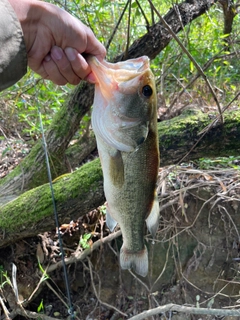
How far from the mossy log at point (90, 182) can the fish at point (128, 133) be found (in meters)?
0.96

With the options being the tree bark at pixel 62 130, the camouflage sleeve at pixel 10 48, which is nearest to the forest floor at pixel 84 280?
the tree bark at pixel 62 130

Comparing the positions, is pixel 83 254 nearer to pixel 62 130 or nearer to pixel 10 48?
pixel 62 130

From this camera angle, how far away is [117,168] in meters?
1.48

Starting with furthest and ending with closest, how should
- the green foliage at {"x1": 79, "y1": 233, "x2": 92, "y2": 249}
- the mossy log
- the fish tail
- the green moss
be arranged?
the green foliage at {"x1": 79, "y1": 233, "x2": 92, "y2": 249} < the green moss < the mossy log < the fish tail

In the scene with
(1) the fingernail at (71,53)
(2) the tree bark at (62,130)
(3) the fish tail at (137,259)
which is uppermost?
(1) the fingernail at (71,53)

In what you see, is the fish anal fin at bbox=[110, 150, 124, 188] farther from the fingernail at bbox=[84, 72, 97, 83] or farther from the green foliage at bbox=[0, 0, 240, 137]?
the green foliage at bbox=[0, 0, 240, 137]

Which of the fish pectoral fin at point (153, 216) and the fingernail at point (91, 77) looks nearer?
the fingernail at point (91, 77)

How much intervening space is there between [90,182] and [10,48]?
4.35 ft

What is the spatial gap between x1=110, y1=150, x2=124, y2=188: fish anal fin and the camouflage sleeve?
0.51m

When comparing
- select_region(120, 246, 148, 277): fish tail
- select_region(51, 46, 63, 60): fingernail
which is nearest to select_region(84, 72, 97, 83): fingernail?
select_region(51, 46, 63, 60): fingernail

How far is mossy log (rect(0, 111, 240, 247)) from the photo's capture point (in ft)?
7.88

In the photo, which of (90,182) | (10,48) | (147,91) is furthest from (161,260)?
(10,48)

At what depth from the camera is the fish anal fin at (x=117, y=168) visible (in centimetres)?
147

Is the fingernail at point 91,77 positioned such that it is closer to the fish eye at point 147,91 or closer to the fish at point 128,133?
Result: the fish at point 128,133
